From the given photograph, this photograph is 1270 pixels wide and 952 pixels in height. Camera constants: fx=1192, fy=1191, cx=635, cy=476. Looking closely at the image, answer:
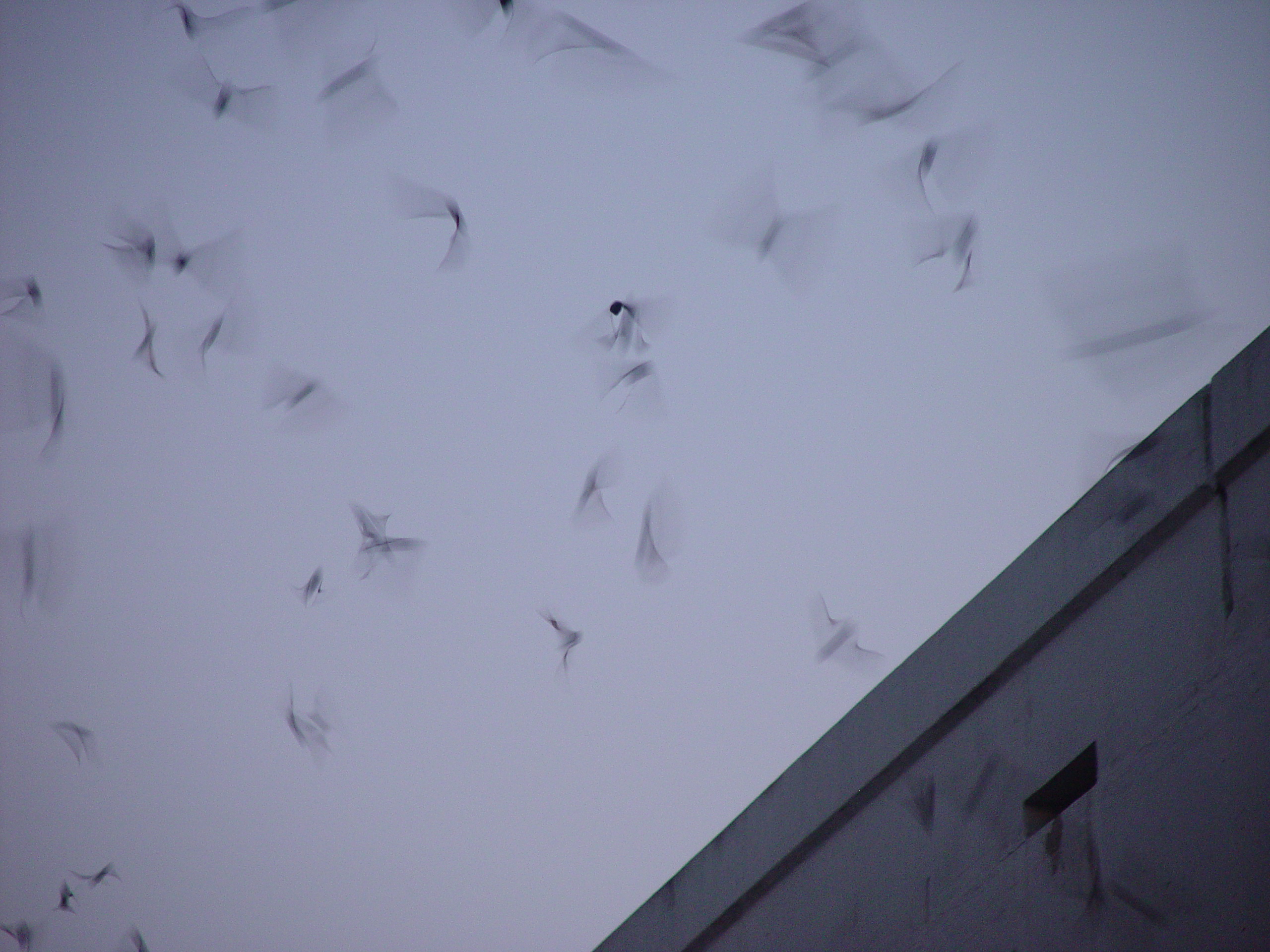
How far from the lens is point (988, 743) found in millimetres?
2051

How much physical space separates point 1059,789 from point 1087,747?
119 millimetres

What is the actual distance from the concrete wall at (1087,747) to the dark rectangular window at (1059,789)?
15mm

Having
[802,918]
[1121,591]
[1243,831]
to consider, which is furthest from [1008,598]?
[802,918]

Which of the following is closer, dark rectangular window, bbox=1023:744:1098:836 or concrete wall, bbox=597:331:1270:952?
concrete wall, bbox=597:331:1270:952

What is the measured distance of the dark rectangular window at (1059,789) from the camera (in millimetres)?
1916

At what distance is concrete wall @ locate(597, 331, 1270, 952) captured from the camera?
5.56 ft

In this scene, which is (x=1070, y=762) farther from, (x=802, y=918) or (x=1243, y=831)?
A: (x=802, y=918)

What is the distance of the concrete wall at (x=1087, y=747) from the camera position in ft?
5.56

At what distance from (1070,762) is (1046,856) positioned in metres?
0.15

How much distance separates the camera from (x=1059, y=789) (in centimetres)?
198

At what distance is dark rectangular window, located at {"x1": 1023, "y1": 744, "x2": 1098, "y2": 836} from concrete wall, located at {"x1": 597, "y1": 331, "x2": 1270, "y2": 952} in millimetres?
15

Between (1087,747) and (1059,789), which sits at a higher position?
(1087,747)

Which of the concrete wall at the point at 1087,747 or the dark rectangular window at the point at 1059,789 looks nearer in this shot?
the concrete wall at the point at 1087,747

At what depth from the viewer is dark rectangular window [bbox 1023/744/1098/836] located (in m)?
1.92
